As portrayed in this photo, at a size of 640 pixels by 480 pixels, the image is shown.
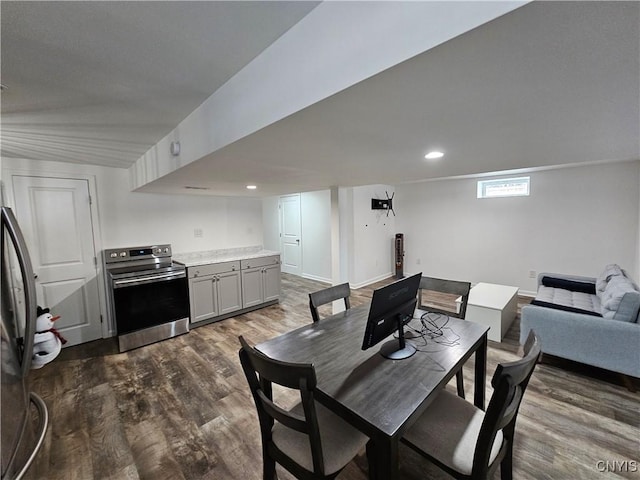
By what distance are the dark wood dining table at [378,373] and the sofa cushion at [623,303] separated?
158 centimetres

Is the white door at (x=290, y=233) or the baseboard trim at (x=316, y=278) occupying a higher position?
the white door at (x=290, y=233)

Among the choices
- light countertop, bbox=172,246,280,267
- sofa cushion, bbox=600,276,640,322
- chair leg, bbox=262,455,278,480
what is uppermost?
light countertop, bbox=172,246,280,267

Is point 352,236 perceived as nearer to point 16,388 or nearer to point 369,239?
point 369,239

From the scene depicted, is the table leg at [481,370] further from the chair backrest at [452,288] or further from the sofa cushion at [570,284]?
the sofa cushion at [570,284]

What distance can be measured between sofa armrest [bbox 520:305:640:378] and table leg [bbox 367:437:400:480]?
2.43m

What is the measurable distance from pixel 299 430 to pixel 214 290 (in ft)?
10.1

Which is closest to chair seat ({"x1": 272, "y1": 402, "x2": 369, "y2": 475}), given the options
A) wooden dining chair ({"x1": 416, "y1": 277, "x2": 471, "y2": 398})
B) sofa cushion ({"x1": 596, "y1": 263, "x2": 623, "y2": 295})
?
wooden dining chair ({"x1": 416, "y1": 277, "x2": 471, "y2": 398})

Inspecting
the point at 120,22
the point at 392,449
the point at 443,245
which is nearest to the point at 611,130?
the point at 392,449

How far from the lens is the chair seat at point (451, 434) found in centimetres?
122

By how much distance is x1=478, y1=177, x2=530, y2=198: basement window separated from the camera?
15.8 ft

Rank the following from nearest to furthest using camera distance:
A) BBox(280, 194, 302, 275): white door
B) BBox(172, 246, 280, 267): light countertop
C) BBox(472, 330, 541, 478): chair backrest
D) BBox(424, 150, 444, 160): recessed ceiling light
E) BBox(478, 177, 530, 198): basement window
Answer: BBox(472, 330, 541, 478): chair backrest
BBox(424, 150, 444, 160): recessed ceiling light
BBox(172, 246, 280, 267): light countertop
BBox(478, 177, 530, 198): basement window
BBox(280, 194, 302, 275): white door

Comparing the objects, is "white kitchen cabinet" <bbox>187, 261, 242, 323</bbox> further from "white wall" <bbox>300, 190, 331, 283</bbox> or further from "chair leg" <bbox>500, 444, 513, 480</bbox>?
"chair leg" <bbox>500, 444, 513, 480</bbox>

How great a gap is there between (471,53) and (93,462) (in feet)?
9.32

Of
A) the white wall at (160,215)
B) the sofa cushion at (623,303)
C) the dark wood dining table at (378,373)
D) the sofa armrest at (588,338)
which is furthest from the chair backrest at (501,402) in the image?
the white wall at (160,215)
